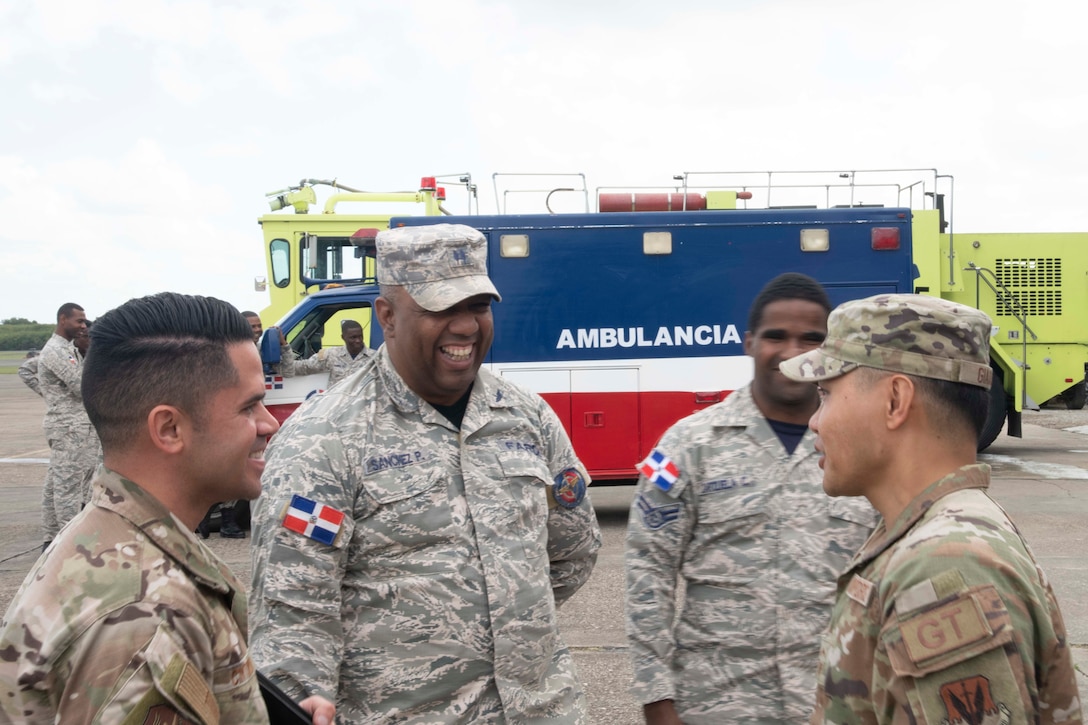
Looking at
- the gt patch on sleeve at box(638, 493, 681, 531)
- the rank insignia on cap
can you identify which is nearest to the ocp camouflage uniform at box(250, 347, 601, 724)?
the rank insignia on cap

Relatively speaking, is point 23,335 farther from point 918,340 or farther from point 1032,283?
point 918,340

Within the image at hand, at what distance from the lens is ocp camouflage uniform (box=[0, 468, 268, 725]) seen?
1.25 metres

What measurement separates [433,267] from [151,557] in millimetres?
1184

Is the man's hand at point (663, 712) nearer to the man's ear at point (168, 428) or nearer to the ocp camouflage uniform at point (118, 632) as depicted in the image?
the ocp camouflage uniform at point (118, 632)

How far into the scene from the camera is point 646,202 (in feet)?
27.9

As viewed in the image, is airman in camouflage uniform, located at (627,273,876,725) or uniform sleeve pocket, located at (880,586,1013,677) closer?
uniform sleeve pocket, located at (880,586,1013,677)

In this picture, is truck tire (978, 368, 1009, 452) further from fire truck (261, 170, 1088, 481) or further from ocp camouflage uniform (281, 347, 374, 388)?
ocp camouflage uniform (281, 347, 374, 388)

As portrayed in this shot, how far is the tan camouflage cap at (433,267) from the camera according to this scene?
94.3 inches

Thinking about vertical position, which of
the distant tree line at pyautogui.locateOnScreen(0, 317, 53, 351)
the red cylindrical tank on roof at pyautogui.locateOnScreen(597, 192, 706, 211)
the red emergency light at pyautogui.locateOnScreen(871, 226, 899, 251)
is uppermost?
the red cylindrical tank on roof at pyautogui.locateOnScreen(597, 192, 706, 211)

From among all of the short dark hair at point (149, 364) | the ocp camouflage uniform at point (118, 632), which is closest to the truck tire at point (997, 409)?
the short dark hair at point (149, 364)

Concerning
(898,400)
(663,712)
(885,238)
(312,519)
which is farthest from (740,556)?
(885,238)

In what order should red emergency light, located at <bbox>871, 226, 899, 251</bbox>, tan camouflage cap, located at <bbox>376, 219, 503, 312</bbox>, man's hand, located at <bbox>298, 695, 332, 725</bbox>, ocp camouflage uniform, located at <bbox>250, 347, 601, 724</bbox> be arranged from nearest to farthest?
man's hand, located at <bbox>298, 695, 332, 725</bbox> → ocp camouflage uniform, located at <bbox>250, 347, 601, 724</bbox> → tan camouflage cap, located at <bbox>376, 219, 503, 312</bbox> → red emergency light, located at <bbox>871, 226, 899, 251</bbox>

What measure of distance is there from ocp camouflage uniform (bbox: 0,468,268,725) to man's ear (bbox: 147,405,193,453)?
0.33 feet

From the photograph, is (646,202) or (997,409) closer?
(646,202)
